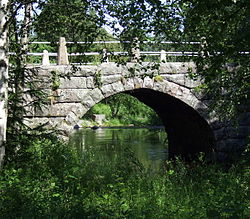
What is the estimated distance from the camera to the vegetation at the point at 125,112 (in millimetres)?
30016

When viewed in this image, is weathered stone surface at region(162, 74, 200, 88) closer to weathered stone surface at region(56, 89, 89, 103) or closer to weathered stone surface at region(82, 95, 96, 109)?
weathered stone surface at region(82, 95, 96, 109)

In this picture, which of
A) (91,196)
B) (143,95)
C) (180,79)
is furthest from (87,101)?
(91,196)

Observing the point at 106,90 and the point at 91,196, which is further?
the point at 106,90

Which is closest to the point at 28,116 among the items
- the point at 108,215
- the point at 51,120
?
the point at 51,120

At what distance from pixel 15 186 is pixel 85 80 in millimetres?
5148

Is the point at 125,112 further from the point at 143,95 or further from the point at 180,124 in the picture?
the point at 143,95

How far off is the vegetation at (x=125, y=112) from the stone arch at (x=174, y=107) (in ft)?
47.6

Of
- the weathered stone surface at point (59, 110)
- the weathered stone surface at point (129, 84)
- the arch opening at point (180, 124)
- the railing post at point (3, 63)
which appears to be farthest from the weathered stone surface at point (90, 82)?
the railing post at point (3, 63)

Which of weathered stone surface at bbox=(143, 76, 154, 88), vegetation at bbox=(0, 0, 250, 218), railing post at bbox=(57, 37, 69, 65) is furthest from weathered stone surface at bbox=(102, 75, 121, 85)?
vegetation at bbox=(0, 0, 250, 218)

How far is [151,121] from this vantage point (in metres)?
30.2

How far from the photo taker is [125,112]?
1241 inches

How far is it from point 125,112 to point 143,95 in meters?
18.7

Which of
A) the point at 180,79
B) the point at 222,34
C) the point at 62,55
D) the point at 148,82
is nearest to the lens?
the point at 222,34

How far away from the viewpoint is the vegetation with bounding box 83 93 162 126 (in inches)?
1182
